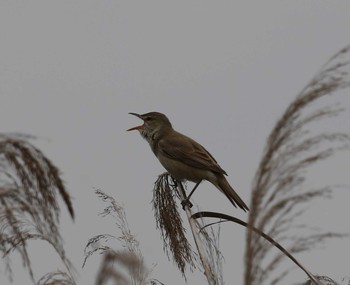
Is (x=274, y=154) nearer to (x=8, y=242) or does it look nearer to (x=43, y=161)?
(x=43, y=161)

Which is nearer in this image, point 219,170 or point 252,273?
point 252,273

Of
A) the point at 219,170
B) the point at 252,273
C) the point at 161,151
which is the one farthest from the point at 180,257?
the point at 161,151

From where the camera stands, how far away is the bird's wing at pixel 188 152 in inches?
310

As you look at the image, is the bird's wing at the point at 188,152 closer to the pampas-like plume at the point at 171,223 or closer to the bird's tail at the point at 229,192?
the bird's tail at the point at 229,192

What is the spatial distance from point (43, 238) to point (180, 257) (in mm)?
1442

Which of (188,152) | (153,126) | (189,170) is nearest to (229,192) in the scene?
(189,170)

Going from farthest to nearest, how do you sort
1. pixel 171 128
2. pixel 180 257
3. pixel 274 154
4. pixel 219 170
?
1. pixel 171 128
2. pixel 219 170
3. pixel 180 257
4. pixel 274 154

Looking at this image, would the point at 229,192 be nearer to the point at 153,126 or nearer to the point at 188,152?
the point at 188,152

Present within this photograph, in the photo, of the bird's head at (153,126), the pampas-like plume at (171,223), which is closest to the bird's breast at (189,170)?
the bird's head at (153,126)

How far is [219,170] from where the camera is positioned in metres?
7.64

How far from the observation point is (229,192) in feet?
23.3

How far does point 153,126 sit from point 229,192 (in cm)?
210

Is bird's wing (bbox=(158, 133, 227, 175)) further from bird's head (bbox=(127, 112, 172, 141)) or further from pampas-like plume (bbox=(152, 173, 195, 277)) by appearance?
pampas-like plume (bbox=(152, 173, 195, 277))

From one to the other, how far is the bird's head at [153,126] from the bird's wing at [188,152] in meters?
0.24
